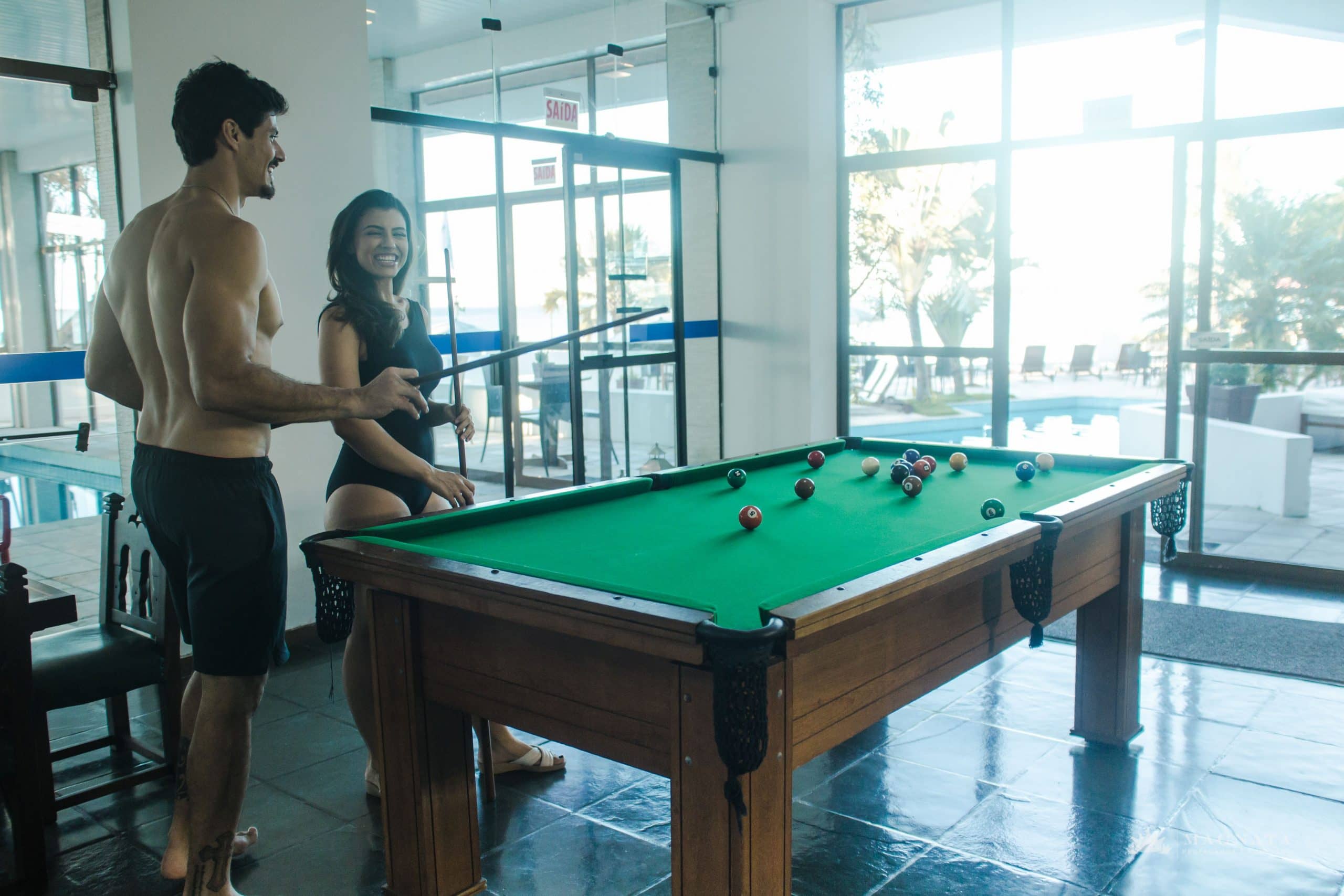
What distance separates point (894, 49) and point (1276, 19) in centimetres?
184

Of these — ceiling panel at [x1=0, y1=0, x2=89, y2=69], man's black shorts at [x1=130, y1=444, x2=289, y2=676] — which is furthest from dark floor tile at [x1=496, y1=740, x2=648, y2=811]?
ceiling panel at [x1=0, y1=0, x2=89, y2=69]

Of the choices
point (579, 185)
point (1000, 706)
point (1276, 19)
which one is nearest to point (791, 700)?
point (1000, 706)

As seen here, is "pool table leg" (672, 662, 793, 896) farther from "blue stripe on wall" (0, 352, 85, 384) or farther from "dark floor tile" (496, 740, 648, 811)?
"blue stripe on wall" (0, 352, 85, 384)

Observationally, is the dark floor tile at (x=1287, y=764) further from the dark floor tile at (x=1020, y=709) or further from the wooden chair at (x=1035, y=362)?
the wooden chair at (x=1035, y=362)

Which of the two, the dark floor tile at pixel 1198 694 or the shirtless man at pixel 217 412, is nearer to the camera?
the shirtless man at pixel 217 412

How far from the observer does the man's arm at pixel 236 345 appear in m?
1.93

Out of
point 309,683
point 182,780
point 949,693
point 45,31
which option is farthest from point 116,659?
point 949,693

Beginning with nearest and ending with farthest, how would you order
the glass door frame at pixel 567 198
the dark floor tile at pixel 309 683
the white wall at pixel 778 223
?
the dark floor tile at pixel 309 683 < the glass door frame at pixel 567 198 < the white wall at pixel 778 223

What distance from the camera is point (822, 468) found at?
3.16 meters

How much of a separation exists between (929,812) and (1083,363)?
3400 millimetres

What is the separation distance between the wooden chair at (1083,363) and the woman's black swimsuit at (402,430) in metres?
3.72

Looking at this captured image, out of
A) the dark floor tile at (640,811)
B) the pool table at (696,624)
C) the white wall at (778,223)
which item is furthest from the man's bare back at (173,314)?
the white wall at (778,223)

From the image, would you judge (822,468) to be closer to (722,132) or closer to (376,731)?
(376,731)

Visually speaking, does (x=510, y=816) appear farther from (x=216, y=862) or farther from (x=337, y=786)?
(x=216, y=862)
